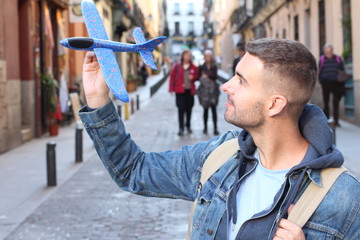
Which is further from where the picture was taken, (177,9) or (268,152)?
(177,9)

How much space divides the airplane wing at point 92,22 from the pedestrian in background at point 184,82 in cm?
1139

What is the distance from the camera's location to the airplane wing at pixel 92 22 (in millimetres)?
2295

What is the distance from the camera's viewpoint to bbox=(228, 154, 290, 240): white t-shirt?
2.12m

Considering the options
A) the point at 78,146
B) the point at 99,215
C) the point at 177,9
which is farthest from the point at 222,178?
the point at 177,9

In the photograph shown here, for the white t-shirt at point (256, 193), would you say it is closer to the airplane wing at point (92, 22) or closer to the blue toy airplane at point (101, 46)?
the blue toy airplane at point (101, 46)

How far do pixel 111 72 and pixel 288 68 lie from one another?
1.79 feet

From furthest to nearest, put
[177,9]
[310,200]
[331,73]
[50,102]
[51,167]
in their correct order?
1. [177,9]
2. [50,102]
3. [331,73]
4. [51,167]
5. [310,200]

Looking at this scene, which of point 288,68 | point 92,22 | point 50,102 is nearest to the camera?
point 288,68

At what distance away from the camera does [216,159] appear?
232 centimetres

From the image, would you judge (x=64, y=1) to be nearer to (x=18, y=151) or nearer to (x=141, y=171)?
(x=18, y=151)

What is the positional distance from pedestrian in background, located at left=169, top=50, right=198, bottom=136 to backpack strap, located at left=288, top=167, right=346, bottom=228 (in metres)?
11.7

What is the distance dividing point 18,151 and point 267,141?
1059 centimetres

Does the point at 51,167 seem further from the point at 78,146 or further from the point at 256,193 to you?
the point at 256,193

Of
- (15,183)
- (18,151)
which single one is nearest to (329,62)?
(18,151)
